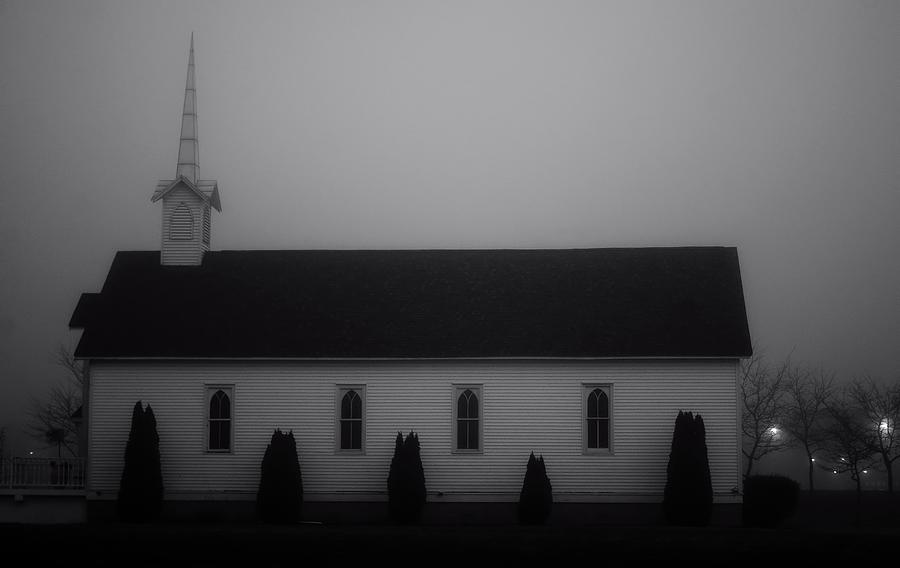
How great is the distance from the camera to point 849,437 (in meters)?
46.3

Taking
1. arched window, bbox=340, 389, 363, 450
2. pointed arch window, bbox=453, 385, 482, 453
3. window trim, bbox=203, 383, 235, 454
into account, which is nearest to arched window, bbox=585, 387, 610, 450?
pointed arch window, bbox=453, 385, 482, 453

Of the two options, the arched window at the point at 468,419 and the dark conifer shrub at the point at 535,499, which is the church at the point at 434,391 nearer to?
the arched window at the point at 468,419

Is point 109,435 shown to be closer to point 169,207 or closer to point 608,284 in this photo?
point 169,207

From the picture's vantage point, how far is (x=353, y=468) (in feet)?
119

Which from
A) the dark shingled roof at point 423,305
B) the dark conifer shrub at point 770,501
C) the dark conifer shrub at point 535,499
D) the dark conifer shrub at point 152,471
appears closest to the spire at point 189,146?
the dark shingled roof at point 423,305

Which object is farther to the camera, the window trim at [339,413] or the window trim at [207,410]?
the window trim at [207,410]

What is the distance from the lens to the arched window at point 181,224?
132 feet

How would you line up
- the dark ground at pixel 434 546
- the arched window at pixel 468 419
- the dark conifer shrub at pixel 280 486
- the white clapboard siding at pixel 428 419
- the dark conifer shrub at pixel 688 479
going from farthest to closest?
the arched window at pixel 468 419 < the white clapboard siding at pixel 428 419 < the dark conifer shrub at pixel 280 486 < the dark conifer shrub at pixel 688 479 < the dark ground at pixel 434 546

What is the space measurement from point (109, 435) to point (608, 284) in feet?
54.6

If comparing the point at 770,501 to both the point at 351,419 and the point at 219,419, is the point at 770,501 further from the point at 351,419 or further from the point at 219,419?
the point at 219,419

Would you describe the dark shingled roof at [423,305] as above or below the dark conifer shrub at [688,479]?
above

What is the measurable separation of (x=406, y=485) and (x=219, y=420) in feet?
21.1

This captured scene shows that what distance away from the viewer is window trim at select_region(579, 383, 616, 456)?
36.0 meters

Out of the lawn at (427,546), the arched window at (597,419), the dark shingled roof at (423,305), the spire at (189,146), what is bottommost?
the lawn at (427,546)
